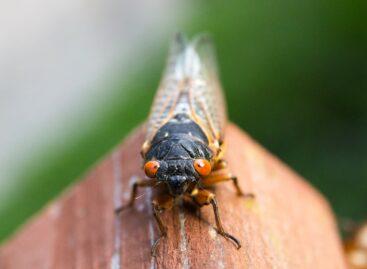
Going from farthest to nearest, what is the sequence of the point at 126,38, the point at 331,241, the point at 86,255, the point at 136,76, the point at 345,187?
1. the point at 126,38
2. the point at 136,76
3. the point at 345,187
4. the point at 331,241
5. the point at 86,255

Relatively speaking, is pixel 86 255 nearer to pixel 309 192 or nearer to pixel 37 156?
pixel 309 192

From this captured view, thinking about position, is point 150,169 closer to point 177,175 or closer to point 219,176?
point 177,175

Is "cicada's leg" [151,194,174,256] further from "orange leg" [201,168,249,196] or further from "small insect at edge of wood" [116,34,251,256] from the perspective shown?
"orange leg" [201,168,249,196]

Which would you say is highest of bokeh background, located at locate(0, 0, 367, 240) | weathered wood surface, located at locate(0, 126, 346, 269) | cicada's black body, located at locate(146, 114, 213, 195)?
cicada's black body, located at locate(146, 114, 213, 195)

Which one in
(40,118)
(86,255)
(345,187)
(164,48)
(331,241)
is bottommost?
(40,118)

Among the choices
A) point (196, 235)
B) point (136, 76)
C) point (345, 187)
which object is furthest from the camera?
point (136, 76)

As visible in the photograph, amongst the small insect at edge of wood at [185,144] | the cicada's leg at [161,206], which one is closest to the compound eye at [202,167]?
the small insect at edge of wood at [185,144]

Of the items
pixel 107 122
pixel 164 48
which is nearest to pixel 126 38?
pixel 164 48

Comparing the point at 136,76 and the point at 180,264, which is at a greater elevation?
the point at 180,264

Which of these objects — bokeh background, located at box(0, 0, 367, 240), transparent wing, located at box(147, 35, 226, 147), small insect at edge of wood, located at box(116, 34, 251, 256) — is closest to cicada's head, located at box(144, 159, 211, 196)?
small insect at edge of wood, located at box(116, 34, 251, 256)
